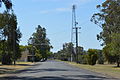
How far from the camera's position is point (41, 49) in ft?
652

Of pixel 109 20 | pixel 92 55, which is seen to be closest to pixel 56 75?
pixel 109 20

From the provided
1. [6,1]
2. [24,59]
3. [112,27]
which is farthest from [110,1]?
[24,59]

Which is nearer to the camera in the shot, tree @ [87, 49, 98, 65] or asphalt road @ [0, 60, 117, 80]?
asphalt road @ [0, 60, 117, 80]

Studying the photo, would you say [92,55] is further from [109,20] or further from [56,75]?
[56,75]

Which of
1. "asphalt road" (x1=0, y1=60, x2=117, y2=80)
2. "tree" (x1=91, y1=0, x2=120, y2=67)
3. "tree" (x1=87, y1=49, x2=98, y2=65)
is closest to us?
"asphalt road" (x1=0, y1=60, x2=117, y2=80)

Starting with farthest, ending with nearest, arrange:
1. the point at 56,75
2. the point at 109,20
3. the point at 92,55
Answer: the point at 92,55 < the point at 109,20 < the point at 56,75

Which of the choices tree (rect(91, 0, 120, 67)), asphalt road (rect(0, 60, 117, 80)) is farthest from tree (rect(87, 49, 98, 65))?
asphalt road (rect(0, 60, 117, 80))

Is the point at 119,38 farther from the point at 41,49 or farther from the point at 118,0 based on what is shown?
the point at 41,49

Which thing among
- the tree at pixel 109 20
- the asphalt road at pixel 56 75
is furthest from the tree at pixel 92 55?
the asphalt road at pixel 56 75

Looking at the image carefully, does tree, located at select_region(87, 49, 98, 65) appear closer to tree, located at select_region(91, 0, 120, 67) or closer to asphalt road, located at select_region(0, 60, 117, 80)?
tree, located at select_region(91, 0, 120, 67)

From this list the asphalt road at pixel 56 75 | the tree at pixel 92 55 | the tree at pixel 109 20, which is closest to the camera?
the asphalt road at pixel 56 75

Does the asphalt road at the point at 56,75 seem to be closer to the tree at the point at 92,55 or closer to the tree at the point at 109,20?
the tree at the point at 109,20

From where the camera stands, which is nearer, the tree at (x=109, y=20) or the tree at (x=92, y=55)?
the tree at (x=109, y=20)

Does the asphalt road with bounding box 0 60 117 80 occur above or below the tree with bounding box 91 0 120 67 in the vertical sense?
below
